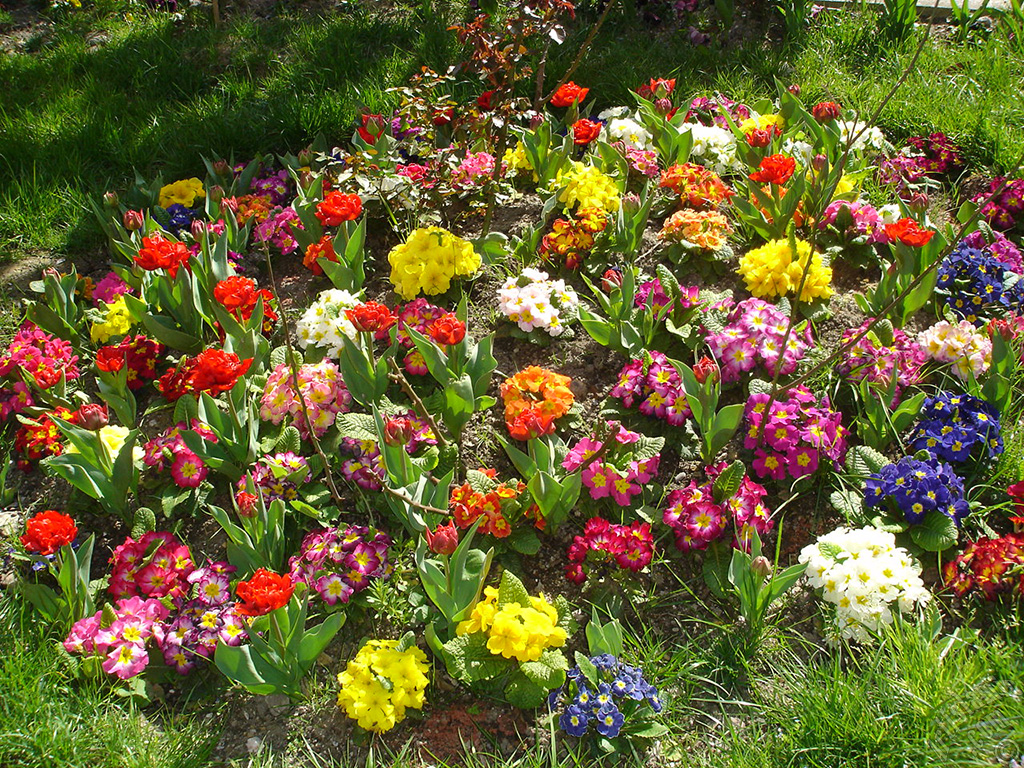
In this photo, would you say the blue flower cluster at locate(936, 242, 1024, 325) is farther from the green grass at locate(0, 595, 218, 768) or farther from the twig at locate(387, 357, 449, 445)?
the green grass at locate(0, 595, 218, 768)

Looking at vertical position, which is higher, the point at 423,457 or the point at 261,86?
the point at 261,86

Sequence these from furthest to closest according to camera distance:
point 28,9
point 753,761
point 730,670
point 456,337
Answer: point 28,9 < point 456,337 < point 730,670 < point 753,761

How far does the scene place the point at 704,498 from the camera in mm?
2207

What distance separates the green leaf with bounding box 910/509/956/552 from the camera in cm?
213

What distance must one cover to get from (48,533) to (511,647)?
3.73 ft

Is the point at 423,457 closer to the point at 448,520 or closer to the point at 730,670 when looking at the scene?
the point at 448,520

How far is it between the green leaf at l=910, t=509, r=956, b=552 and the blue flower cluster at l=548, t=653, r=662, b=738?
829mm

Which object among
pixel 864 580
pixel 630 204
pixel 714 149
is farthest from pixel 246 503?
pixel 714 149

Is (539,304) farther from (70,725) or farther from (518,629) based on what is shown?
(70,725)

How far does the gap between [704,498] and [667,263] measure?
3.50 ft

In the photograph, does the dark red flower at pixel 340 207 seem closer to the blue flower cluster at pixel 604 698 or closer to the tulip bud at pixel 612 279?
the tulip bud at pixel 612 279

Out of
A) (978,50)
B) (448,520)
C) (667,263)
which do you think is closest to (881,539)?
(448,520)

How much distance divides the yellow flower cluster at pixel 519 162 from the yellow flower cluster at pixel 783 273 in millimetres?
1019

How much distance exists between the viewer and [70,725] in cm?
191
